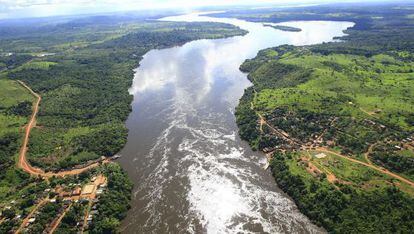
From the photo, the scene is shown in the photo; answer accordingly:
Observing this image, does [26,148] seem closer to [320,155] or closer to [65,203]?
[65,203]

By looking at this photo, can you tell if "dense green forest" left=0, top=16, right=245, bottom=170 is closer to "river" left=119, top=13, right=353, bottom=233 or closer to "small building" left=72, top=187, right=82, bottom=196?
"river" left=119, top=13, right=353, bottom=233

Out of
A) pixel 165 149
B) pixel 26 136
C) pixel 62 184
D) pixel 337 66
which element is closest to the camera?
pixel 62 184

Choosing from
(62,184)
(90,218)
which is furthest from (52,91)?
(90,218)

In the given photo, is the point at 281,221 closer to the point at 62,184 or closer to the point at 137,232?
the point at 137,232

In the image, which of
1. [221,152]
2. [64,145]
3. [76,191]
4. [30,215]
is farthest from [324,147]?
[64,145]

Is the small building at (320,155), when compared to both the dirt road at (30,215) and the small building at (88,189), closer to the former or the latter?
the small building at (88,189)

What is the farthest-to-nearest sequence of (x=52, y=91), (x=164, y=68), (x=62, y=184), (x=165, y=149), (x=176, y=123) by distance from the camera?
(x=164, y=68)
(x=52, y=91)
(x=176, y=123)
(x=165, y=149)
(x=62, y=184)
